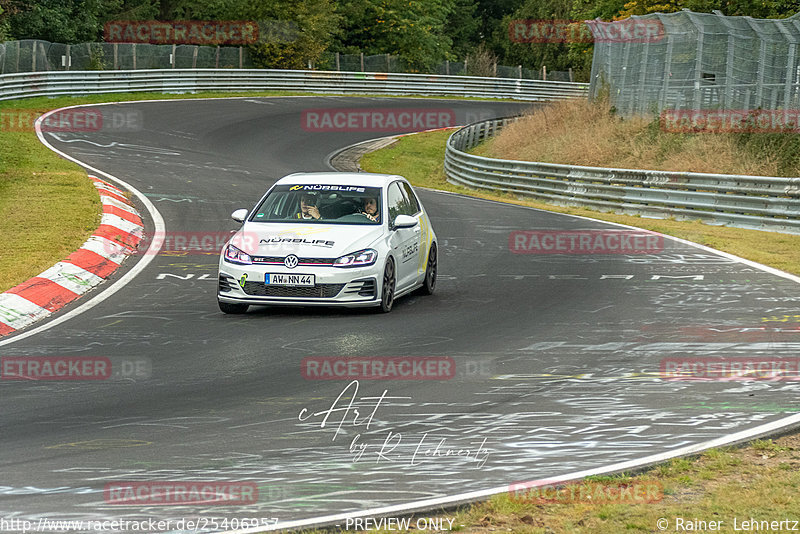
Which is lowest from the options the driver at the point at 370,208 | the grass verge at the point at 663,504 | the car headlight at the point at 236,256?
the car headlight at the point at 236,256

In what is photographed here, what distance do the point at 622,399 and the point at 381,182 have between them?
5.70m

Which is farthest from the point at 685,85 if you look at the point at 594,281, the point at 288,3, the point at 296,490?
the point at 288,3

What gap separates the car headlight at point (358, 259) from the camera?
38.3 ft

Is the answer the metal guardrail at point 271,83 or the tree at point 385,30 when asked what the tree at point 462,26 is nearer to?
the tree at point 385,30

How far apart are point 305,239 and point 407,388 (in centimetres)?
387

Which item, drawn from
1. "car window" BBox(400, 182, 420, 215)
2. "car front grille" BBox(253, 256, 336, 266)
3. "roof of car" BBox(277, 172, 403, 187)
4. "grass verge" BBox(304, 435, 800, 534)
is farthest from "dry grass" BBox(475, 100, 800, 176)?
"grass verge" BBox(304, 435, 800, 534)

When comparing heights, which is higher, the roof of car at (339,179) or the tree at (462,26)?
the tree at (462,26)

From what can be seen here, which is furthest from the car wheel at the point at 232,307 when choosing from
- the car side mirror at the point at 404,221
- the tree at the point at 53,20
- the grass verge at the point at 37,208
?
the tree at the point at 53,20

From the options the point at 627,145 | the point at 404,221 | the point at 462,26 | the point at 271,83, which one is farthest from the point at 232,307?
the point at 462,26

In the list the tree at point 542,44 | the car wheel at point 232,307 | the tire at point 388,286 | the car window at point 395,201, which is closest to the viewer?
the car wheel at point 232,307

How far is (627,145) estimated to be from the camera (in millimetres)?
31469

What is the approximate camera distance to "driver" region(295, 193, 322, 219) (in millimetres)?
12742

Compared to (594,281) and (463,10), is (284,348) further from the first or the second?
(463,10)

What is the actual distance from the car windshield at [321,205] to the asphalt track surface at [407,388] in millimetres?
1082
